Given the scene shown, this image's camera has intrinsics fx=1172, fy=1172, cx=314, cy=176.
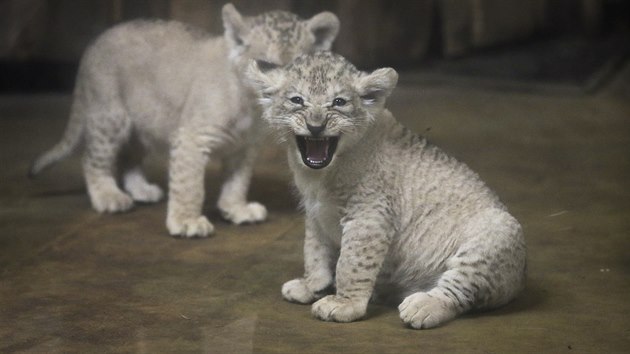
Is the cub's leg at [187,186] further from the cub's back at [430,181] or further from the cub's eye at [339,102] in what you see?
the cub's eye at [339,102]

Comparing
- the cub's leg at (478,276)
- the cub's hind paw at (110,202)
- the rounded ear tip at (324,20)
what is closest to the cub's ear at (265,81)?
the cub's leg at (478,276)

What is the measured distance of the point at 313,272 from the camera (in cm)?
554

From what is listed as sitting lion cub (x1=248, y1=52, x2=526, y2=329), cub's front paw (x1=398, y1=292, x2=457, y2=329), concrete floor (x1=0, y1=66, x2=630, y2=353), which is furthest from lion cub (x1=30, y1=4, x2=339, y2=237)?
cub's front paw (x1=398, y1=292, x2=457, y2=329)

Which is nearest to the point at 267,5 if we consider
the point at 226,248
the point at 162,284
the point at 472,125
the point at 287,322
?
the point at 472,125

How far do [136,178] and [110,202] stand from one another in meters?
0.45

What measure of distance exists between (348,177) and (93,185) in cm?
279

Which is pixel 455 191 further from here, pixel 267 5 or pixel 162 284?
pixel 267 5

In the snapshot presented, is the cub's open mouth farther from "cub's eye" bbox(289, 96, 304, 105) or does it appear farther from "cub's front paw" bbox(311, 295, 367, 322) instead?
"cub's front paw" bbox(311, 295, 367, 322)

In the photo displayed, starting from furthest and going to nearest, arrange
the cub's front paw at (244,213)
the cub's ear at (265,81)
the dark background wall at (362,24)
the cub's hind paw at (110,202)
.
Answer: the dark background wall at (362,24) → the cub's hind paw at (110,202) → the cub's front paw at (244,213) → the cub's ear at (265,81)

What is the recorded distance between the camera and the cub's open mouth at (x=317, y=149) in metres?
5.17

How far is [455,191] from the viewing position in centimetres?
543

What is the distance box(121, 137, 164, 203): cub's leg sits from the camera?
306 inches

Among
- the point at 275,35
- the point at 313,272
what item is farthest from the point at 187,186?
the point at 313,272

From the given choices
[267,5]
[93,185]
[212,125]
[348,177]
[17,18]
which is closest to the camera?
[348,177]
